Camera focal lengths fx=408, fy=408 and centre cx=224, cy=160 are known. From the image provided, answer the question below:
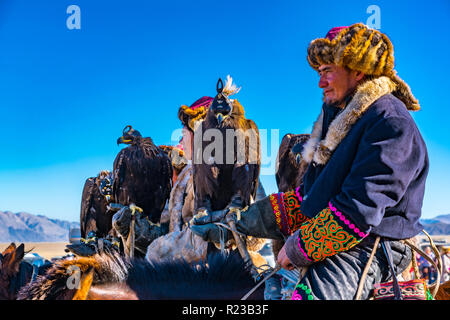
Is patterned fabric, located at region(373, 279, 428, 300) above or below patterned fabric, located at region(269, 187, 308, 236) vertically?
below

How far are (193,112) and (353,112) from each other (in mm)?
3035

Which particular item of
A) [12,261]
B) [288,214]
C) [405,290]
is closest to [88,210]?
[12,261]

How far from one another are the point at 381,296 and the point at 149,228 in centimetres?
398

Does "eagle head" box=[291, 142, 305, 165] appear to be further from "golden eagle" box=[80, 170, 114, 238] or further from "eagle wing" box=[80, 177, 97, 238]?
"eagle wing" box=[80, 177, 97, 238]

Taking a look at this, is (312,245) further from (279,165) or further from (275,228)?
(279,165)

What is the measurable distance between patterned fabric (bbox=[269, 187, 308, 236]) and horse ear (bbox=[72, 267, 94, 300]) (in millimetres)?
1103

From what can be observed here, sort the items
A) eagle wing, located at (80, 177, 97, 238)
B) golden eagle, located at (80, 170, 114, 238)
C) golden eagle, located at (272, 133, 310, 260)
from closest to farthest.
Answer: golden eagle, located at (272, 133, 310, 260) < golden eagle, located at (80, 170, 114, 238) < eagle wing, located at (80, 177, 97, 238)

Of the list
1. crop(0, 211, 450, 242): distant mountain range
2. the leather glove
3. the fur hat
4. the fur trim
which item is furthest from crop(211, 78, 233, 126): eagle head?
crop(0, 211, 450, 242): distant mountain range

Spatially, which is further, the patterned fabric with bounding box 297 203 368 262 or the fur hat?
the fur hat

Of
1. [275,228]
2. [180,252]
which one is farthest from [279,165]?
[275,228]

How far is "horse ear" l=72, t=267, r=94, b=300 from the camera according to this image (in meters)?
1.82

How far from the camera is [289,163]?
4672 mm

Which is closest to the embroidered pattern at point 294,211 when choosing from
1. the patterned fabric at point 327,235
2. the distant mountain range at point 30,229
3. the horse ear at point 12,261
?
the patterned fabric at point 327,235

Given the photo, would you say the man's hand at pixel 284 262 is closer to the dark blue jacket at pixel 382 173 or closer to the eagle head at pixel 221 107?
the dark blue jacket at pixel 382 173
